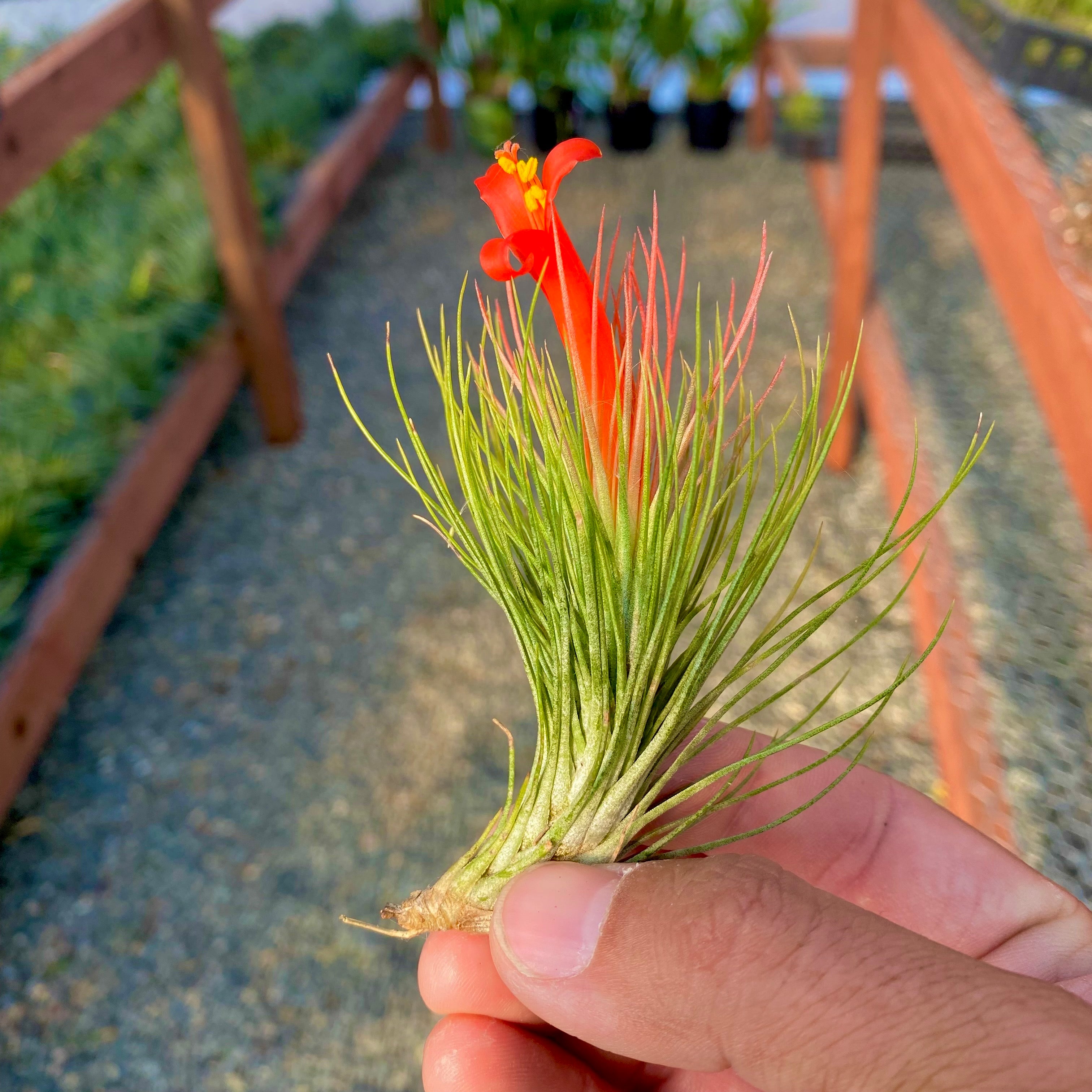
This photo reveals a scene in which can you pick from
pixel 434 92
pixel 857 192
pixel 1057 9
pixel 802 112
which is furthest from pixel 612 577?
pixel 434 92

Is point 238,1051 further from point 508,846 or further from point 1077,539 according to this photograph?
point 1077,539

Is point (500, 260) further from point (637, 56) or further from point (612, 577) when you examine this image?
point (637, 56)

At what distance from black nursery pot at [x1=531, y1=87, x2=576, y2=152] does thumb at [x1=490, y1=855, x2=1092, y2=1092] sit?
3036 millimetres

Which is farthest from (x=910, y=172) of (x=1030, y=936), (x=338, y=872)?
(x=1030, y=936)

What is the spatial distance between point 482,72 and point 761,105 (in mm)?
907

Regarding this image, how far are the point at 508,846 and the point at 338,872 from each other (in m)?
0.86

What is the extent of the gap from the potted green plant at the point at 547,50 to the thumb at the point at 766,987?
2933mm

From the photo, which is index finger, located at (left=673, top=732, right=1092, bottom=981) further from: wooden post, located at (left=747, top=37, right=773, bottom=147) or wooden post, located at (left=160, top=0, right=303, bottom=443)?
wooden post, located at (left=747, top=37, right=773, bottom=147)

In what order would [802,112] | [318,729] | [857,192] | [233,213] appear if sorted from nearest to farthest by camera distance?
1. [318,729]
2. [857,192]
3. [233,213]
4. [802,112]

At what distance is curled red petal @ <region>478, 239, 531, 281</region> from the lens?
448mm

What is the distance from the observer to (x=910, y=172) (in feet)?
8.15

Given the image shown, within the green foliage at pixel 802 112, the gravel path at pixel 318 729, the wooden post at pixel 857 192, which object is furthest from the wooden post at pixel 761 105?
the wooden post at pixel 857 192

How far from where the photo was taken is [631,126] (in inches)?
124

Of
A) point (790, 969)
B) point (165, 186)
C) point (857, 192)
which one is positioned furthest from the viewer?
point (165, 186)
